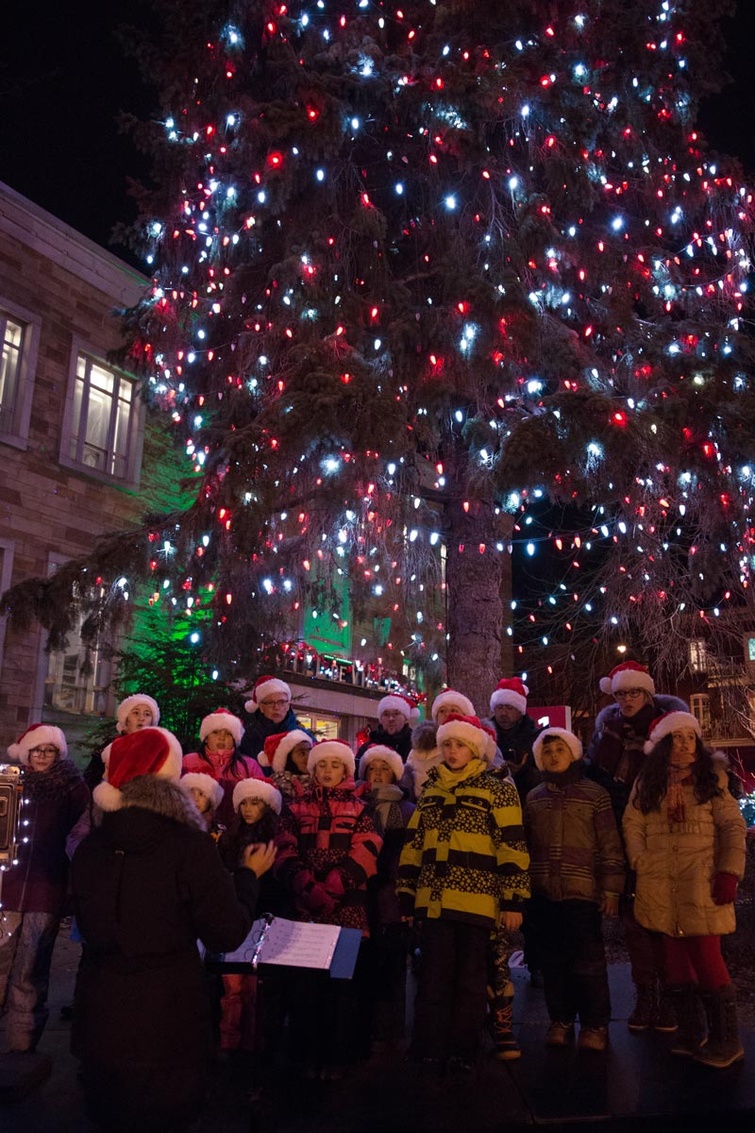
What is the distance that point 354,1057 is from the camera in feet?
17.2

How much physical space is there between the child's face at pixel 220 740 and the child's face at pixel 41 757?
1005 mm

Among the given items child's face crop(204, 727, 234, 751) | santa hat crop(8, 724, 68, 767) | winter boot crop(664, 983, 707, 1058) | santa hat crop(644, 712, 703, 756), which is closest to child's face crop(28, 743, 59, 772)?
santa hat crop(8, 724, 68, 767)

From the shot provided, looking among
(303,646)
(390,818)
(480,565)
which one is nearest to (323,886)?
(390,818)

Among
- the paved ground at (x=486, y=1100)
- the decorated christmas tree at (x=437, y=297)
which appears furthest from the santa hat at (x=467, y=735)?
the decorated christmas tree at (x=437, y=297)

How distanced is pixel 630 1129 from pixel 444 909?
1267mm

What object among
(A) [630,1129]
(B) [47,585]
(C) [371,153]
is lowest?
(A) [630,1129]

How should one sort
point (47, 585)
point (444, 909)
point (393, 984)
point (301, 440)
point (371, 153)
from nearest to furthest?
1. point (444, 909)
2. point (393, 984)
3. point (301, 440)
4. point (47, 585)
5. point (371, 153)

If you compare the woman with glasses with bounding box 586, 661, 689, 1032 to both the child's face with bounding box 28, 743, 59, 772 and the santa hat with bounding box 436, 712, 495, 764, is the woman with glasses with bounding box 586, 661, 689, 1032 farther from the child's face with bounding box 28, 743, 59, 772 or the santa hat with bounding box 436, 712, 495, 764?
the child's face with bounding box 28, 743, 59, 772

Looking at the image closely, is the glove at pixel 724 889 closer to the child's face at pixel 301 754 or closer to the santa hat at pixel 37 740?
the child's face at pixel 301 754

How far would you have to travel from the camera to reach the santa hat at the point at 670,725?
18.1ft

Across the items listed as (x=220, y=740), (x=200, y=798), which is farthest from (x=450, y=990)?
(x=220, y=740)

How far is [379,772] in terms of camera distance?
20.2ft

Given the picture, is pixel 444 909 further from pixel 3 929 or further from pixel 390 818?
pixel 3 929

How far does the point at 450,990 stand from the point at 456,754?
3.93 ft
